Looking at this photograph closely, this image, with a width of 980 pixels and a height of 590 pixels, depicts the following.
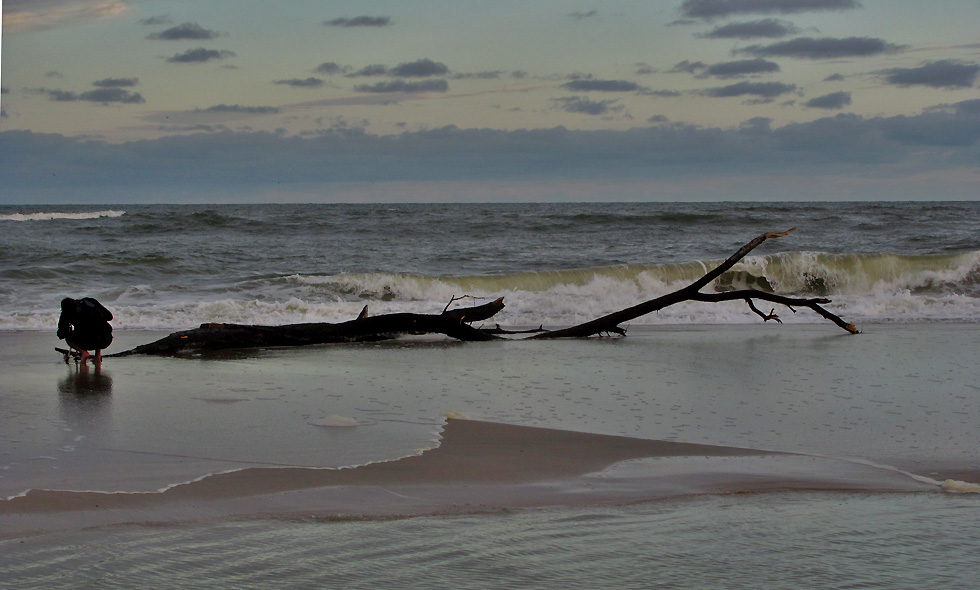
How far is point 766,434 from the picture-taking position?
5.68m

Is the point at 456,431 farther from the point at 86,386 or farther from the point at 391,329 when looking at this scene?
the point at 391,329

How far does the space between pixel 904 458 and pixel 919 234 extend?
2881 centimetres

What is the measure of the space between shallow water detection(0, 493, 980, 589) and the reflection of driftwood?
6185 millimetres

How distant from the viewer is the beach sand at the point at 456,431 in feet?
13.7

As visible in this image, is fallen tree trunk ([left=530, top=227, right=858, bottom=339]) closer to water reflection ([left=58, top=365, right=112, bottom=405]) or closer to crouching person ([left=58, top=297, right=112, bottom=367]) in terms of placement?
crouching person ([left=58, top=297, right=112, bottom=367])

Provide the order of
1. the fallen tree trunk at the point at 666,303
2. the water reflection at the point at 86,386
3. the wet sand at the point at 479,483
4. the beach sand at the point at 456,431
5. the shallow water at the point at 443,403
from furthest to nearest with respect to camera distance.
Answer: the fallen tree trunk at the point at 666,303
the water reflection at the point at 86,386
the shallow water at the point at 443,403
the beach sand at the point at 456,431
the wet sand at the point at 479,483

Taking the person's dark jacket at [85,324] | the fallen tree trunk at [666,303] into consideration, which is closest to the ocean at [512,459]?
the fallen tree trunk at [666,303]

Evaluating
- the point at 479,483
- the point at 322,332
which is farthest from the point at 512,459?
the point at 322,332

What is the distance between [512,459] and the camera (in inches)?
195

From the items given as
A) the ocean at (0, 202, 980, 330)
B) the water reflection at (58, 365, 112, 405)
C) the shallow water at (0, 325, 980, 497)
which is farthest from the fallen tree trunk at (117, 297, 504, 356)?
the ocean at (0, 202, 980, 330)

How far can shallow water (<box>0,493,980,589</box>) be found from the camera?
9.89 ft

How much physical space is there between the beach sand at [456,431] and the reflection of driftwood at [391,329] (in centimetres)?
48

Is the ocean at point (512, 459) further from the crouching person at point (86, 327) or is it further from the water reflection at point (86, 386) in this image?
the crouching person at point (86, 327)

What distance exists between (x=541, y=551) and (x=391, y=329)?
740 centimetres
